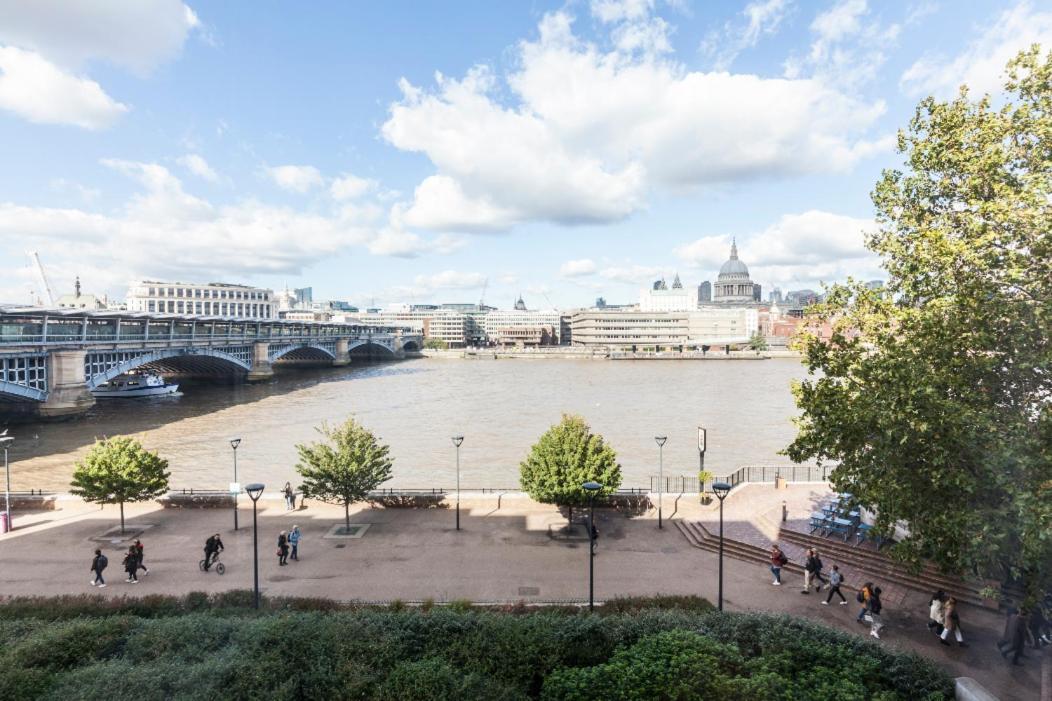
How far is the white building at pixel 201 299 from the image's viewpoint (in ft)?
484

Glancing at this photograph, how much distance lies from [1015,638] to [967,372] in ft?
18.3

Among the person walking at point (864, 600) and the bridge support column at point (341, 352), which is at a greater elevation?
the bridge support column at point (341, 352)

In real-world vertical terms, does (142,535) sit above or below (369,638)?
below

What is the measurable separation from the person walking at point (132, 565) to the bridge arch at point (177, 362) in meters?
38.5

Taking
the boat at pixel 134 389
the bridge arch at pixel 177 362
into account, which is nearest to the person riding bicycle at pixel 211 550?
the bridge arch at pixel 177 362

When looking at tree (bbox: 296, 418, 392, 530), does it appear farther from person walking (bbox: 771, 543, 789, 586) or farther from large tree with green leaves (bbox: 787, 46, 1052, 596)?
large tree with green leaves (bbox: 787, 46, 1052, 596)

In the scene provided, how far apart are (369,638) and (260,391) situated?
67.0 m

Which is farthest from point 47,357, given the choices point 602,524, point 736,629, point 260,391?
point 736,629

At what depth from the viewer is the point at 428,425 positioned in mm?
43938

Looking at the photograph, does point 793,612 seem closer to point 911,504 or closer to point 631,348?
point 911,504

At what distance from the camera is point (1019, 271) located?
30.4 feet

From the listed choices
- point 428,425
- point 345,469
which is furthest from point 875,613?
point 428,425

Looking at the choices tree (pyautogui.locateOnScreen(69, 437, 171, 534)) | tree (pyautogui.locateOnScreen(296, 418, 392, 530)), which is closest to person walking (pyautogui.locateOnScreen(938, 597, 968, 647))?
tree (pyautogui.locateOnScreen(296, 418, 392, 530))

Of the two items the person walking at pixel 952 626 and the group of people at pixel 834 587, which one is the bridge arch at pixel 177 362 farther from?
the person walking at pixel 952 626
